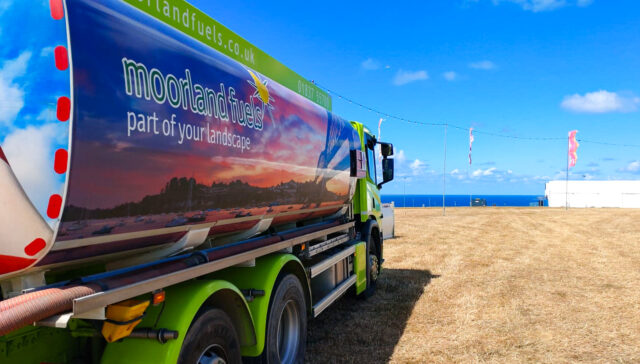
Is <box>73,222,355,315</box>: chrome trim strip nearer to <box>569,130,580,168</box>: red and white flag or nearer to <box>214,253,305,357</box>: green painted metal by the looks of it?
<box>214,253,305,357</box>: green painted metal

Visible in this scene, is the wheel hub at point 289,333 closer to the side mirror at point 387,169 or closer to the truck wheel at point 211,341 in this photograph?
the truck wheel at point 211,341

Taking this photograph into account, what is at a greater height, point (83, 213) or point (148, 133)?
point (148, 133)

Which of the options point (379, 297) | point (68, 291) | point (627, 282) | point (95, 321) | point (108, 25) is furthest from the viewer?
point (627, 282)

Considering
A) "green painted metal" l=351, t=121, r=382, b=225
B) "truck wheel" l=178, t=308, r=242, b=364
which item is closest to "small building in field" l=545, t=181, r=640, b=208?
"green painted metal" l=351, t=121, r=382, b=225

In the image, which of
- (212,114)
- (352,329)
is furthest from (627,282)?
(212,114)

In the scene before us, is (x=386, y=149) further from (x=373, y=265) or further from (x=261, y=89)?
(x=261, y=89)

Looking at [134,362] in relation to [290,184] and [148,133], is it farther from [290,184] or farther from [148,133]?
[290,184]

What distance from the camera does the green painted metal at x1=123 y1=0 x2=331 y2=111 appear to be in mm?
3635

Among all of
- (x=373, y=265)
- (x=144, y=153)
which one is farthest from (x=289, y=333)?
(x=373, y=265)

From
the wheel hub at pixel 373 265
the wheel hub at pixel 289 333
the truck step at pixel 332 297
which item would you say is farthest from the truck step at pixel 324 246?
the wheel hub at pixel 373 265

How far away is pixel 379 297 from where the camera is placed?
8.88 meters

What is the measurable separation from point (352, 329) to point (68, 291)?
16.6ft

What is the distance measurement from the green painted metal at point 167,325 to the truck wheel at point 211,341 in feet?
0.31

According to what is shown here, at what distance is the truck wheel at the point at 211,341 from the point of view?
304 cm
